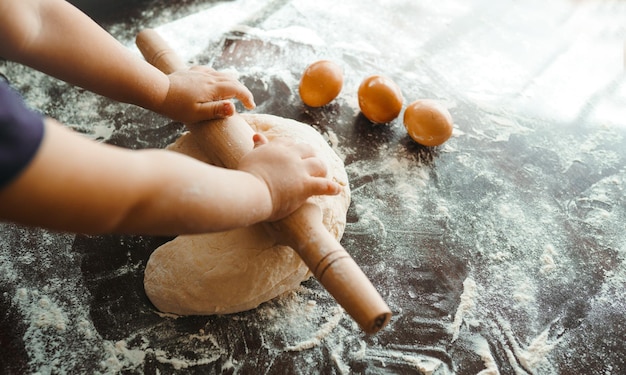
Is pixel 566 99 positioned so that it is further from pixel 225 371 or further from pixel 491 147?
pixel 225 371

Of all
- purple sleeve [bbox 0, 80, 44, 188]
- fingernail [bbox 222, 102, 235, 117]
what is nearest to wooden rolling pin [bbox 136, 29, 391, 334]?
fingernail [bbox 222, 102, 235, 117]

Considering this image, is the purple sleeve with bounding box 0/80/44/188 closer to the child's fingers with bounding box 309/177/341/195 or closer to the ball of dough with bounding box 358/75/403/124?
the child's fingers with bounding box 309/177/341/195

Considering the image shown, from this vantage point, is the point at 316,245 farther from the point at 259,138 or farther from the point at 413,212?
the point at 413,212

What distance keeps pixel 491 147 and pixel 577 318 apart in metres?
0.63

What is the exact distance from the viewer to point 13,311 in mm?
1103

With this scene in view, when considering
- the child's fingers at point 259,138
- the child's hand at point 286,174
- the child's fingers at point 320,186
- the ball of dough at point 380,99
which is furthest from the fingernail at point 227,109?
the ball of dough at point 380,99

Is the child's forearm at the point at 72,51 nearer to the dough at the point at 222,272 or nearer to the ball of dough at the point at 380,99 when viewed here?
the dough at the point at 222,272

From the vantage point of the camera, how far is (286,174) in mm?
1000

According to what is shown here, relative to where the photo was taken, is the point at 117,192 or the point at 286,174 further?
the point at 286,174

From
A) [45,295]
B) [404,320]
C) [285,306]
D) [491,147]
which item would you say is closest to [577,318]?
[404,320]

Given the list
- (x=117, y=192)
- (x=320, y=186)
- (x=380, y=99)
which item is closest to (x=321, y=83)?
(x=380, y=99)

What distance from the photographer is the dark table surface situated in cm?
111

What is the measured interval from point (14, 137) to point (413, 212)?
1062 mm

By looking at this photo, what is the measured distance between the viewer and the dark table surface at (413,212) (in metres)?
1.11
